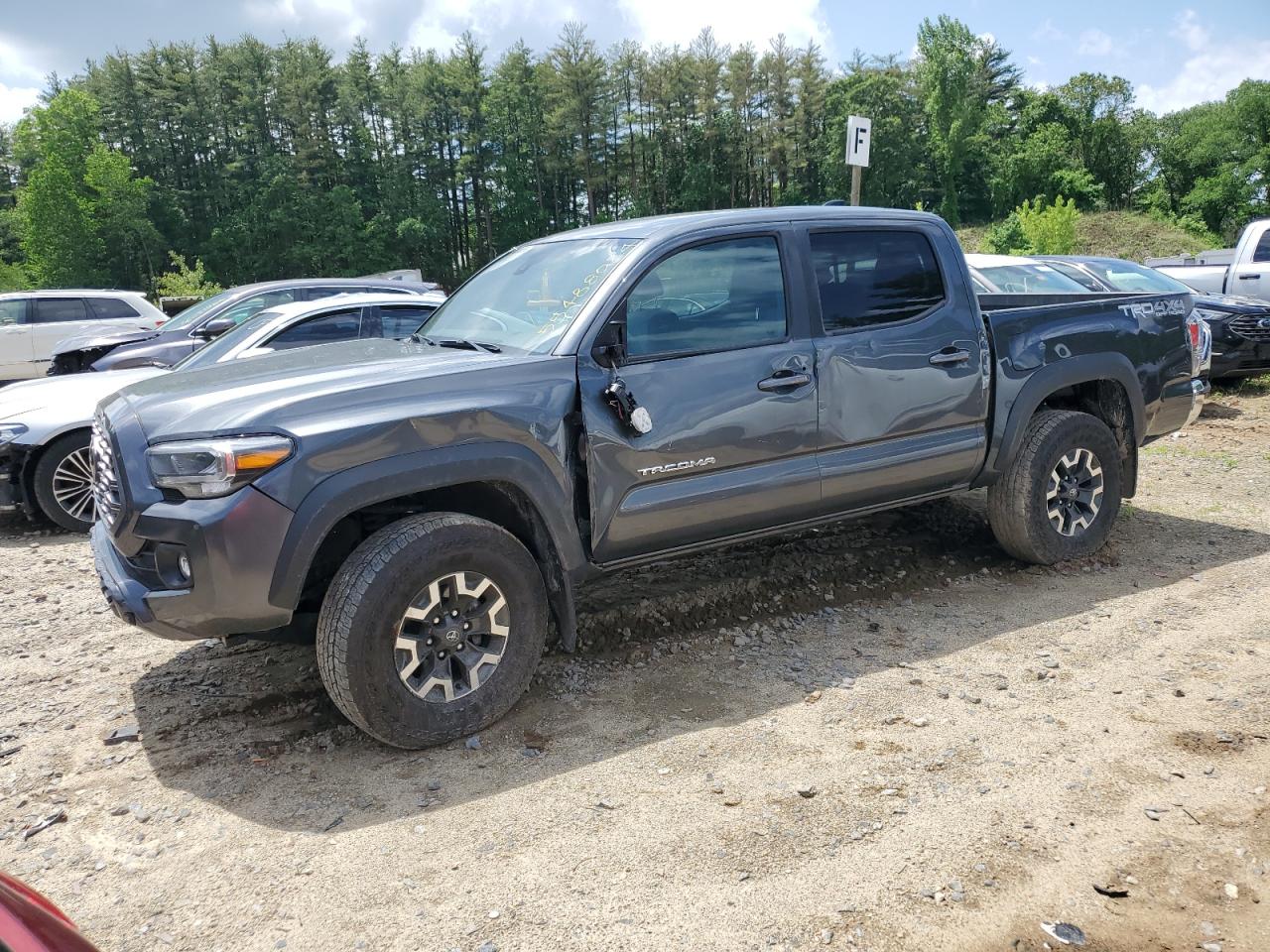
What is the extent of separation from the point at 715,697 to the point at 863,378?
5.32 ft

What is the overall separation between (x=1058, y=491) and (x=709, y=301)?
2439 mm

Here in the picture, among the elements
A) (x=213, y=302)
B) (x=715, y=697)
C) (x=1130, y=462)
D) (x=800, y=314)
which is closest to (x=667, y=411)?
(x=800, y=314)

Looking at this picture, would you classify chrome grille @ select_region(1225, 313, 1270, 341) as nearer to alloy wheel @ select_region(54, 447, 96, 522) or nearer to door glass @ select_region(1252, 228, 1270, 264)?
door glass @ select_region(1252, 228, 1270, 264)

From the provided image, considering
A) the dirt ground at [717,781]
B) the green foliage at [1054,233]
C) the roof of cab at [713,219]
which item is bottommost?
the dirt ground at [717,781]

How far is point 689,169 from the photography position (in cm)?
7031

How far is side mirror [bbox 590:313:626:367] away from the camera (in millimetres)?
3812

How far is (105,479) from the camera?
11.8 ft

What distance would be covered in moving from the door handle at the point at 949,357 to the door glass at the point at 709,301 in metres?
0.88

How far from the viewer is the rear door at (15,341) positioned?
562 inches

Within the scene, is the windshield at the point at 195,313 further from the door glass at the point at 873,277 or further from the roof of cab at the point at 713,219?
the door glass at the point at 873,277

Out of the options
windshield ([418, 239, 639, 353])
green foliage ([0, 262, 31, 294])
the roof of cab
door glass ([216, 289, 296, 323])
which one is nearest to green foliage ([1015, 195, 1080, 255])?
door glass ([216, 289, 296, 323])

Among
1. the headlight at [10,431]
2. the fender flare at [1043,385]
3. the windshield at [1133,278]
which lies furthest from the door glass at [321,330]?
the windshield at [1133,278]

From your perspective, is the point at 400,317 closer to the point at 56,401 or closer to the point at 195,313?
the point at 56,401

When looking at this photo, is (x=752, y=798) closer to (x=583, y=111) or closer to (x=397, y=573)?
(x=397, y=573)
